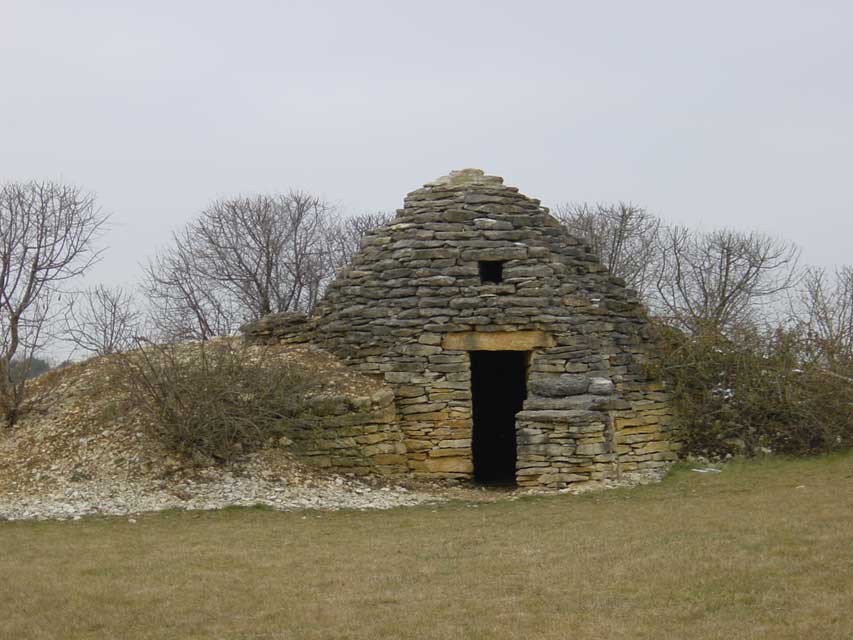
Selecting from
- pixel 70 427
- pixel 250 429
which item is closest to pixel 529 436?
pixel 250 429

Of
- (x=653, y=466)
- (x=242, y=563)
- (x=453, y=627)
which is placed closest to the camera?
(x=453, y=627)

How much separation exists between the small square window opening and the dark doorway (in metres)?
2.26

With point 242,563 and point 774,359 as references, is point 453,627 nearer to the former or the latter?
point 242,563

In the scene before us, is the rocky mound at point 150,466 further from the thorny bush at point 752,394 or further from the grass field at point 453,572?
the thorny bush at point 752,394

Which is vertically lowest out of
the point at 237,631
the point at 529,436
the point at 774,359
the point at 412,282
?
the point at 237,631

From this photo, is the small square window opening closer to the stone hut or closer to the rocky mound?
the stone hut

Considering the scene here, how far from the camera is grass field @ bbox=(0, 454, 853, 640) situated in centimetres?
604

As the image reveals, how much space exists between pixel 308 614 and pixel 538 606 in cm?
144

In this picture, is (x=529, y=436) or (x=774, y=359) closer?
(x=529, y=436)

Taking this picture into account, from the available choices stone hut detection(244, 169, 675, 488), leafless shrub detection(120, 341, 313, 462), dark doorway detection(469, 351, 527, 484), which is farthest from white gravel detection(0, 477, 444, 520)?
dark doorway detection(469, 351, 527, 484)

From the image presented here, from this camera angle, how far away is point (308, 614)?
636cm

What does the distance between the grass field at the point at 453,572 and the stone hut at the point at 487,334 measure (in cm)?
164

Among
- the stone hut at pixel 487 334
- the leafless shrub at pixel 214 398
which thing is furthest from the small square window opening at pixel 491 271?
the leafless shrub at pixel 214 398

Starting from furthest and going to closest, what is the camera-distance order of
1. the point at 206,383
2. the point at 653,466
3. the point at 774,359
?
the point at 774,359 → the point at 653,466 → the point at 206,383
